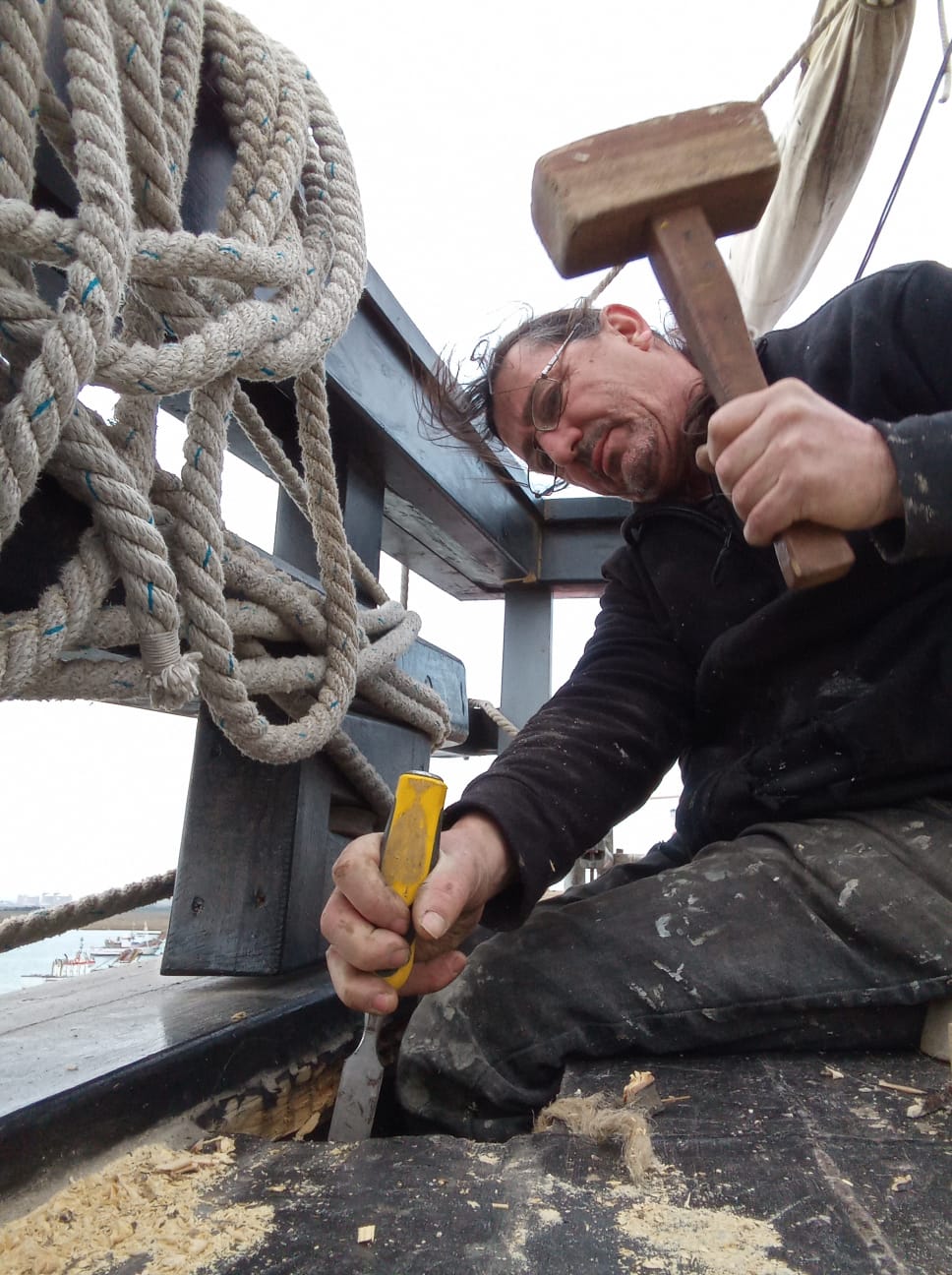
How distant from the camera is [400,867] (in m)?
0.77

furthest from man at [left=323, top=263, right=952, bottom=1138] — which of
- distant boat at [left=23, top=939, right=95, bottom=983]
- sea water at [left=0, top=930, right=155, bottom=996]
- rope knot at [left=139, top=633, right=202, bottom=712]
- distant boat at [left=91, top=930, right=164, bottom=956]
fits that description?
distant boat at [left=23, top=939, right=95, bottom=983]

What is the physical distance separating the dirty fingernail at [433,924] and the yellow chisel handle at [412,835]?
23 mm

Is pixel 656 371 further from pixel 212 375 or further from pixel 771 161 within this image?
pixel 212 375

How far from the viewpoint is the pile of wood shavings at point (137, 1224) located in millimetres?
513

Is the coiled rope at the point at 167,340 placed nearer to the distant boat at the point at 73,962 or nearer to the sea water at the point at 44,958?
→ the sea water at the point at 44,958

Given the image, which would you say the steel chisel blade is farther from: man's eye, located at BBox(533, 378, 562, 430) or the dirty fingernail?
man's eye, located at BBox(533, 378, 562, 430)

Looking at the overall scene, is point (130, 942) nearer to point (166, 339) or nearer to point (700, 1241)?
point (166, 339)

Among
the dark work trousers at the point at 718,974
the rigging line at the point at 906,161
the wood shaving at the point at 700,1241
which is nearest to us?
the wood shaving at the point at 700,1241

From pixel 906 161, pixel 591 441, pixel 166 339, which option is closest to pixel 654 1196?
pixel 166 339

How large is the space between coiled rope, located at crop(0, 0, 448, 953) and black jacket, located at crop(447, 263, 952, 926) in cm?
33

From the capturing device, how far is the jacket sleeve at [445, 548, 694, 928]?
1.00 meters

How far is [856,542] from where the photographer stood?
3.25ft

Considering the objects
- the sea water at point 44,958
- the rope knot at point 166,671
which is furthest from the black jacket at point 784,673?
the sea water at point 44,958

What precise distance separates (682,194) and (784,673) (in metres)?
0.60
